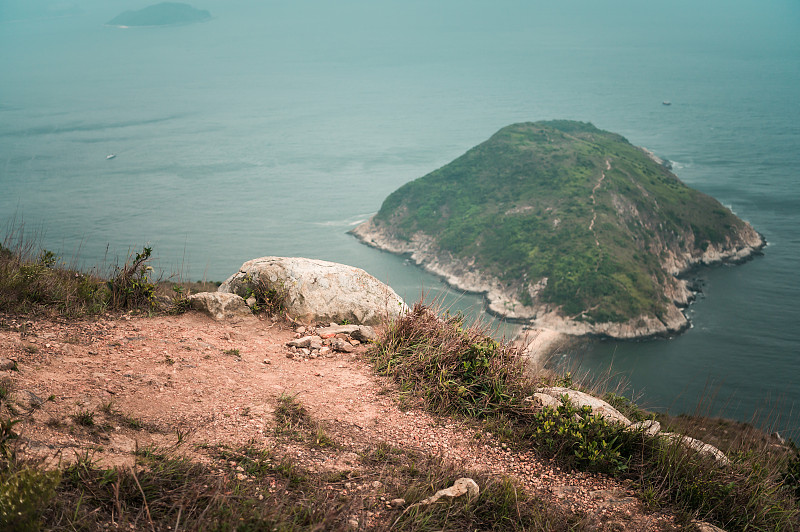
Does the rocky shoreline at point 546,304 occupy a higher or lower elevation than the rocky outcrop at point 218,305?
lower

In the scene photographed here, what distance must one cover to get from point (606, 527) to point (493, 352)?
300cm

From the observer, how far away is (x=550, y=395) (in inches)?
322

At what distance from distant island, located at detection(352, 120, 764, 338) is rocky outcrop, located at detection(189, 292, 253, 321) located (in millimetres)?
90495

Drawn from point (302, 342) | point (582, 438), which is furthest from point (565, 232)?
point (582, 438)

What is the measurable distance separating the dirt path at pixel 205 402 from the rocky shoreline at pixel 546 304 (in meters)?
86.0

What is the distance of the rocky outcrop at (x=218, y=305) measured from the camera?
988 cm

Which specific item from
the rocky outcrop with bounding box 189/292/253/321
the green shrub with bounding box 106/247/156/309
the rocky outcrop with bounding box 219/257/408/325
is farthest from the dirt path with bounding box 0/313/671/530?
the rocky outcrop with bounding box 219/257/408/325

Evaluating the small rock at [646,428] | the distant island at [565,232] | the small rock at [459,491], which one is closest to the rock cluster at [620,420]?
the small rock at [646,428]

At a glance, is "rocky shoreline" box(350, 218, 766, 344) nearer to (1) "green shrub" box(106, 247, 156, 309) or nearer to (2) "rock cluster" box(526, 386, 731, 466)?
(2) "rock cluster" box(526, 386, 731, 466)

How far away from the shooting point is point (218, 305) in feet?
32.7

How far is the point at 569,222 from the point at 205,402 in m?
119

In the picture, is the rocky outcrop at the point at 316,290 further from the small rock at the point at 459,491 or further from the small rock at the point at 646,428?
the small rock at the point at 459,491

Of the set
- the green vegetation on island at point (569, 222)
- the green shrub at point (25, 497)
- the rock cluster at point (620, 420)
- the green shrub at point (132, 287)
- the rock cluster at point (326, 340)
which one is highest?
the green shrub at point (25, 497)

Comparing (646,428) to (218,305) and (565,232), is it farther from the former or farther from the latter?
Answer: (565,232)
